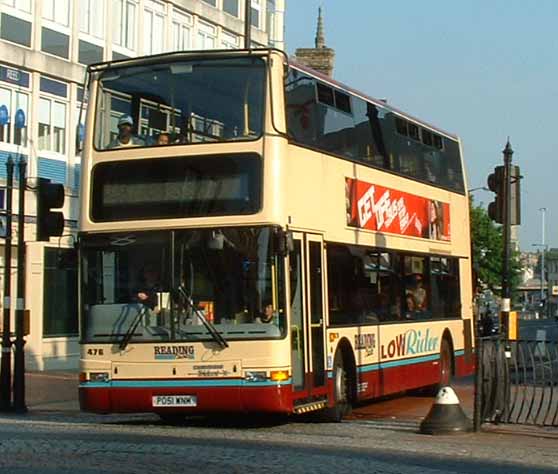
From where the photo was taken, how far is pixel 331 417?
703 inches

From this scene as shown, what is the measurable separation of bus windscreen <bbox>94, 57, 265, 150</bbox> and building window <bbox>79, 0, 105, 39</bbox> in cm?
1962

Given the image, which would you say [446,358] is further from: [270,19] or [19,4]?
[270,19]

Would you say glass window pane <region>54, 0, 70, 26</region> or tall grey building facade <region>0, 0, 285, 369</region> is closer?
tall grey building facade <region>0, 0, 285, 369</region>

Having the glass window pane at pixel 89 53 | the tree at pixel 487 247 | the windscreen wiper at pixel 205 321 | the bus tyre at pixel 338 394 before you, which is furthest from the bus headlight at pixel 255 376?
the tree at pixel 487 247

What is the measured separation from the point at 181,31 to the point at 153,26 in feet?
5.71

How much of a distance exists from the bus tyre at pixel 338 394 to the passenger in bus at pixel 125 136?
4174mm

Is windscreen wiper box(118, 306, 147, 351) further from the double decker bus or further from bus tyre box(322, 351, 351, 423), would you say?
bus tyre box(322, 351, 351, 423)

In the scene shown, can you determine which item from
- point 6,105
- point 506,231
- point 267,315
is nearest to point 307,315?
point 267,315

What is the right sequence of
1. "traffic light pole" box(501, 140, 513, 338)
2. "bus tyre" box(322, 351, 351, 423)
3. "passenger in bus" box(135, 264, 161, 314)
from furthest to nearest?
"traffic light pole" box(501, 140, 513, 338)
"bus tyre" box(322, 351, 351, 423)
"passenger in bus" box(135, 264, 161, 314)

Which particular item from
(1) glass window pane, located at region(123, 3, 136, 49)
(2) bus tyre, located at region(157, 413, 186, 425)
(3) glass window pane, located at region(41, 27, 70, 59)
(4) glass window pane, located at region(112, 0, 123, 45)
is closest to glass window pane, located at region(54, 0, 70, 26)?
(3) glass window pane, located at region(41, 27, 70, 59)

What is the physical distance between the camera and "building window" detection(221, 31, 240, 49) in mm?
43222

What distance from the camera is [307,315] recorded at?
1661 cm

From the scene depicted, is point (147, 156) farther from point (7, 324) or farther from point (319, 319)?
point (7, 324)

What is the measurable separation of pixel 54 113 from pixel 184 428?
19562 millimetres
